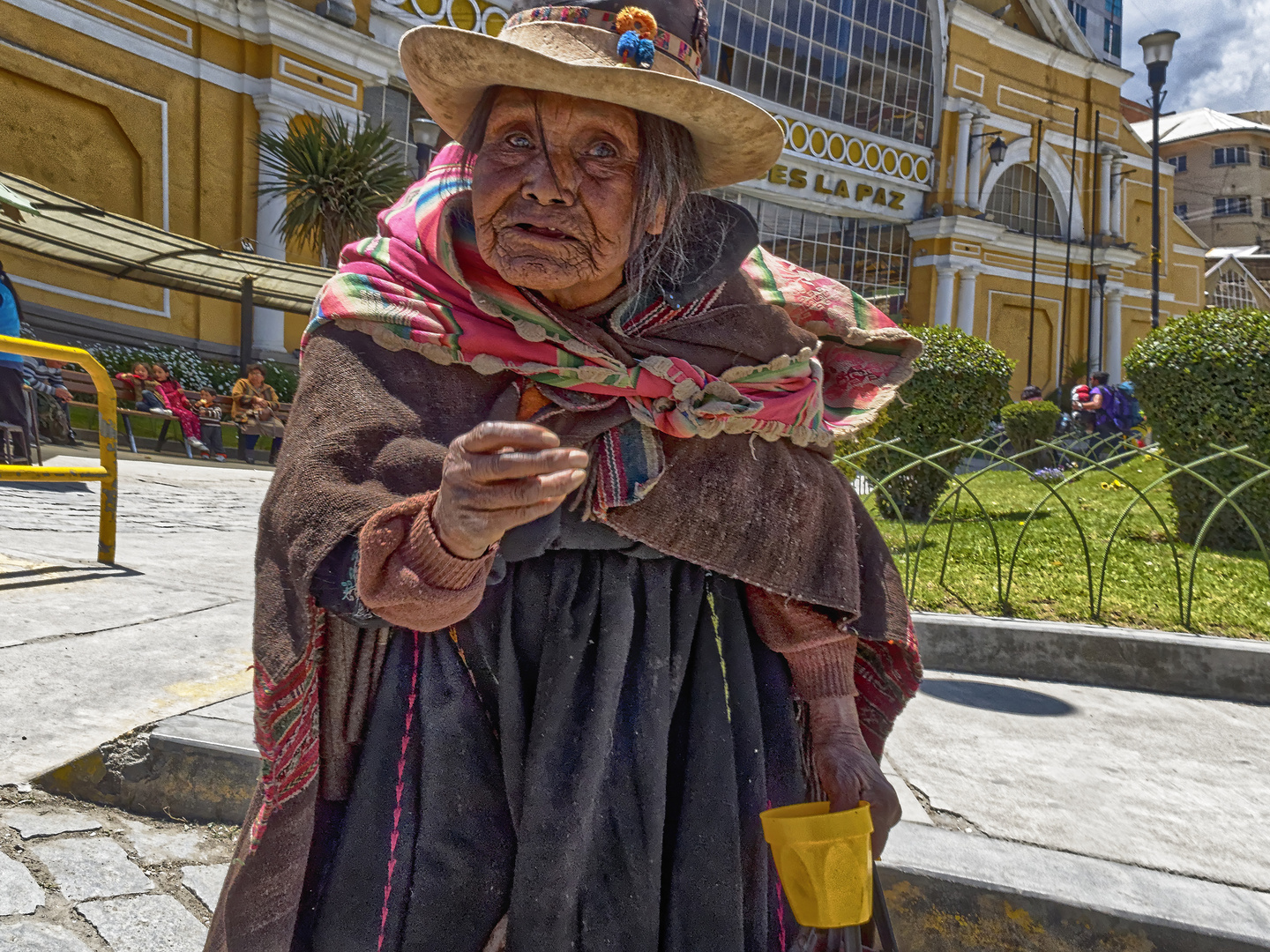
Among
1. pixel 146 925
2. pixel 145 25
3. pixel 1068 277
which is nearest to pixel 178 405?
pixel 145 25

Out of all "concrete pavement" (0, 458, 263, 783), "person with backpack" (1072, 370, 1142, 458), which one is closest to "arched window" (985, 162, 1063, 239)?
"person with backpack" (1072, 370, 1142, 458)

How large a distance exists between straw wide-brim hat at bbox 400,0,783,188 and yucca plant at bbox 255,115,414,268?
1288 centimetres

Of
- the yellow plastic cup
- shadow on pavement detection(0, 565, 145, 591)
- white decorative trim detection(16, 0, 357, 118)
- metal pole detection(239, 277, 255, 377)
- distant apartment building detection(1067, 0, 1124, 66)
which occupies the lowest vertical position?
shadow on pavement detection(0, 565, 145, 591)

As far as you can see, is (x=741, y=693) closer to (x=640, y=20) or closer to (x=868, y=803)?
(x=868, y=803)

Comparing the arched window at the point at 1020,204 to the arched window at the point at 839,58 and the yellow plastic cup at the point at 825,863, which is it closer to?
the arched window at the point at 839,58

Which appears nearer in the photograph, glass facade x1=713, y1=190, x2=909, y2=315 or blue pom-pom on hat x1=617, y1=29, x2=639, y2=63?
blue pom-pom on hat x1=617, y1=29, x2=639, y2=63

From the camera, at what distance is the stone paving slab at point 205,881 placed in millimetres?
2182

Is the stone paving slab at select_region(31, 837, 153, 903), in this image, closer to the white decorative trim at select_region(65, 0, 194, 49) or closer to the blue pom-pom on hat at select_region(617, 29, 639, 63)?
the blue pom-pom on hat at select_region(617, 29, 639, 63)

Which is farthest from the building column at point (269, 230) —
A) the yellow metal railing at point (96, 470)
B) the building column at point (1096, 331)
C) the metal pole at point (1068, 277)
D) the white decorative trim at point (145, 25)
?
the building column at point (1096, 331)

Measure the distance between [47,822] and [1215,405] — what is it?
7.21 m

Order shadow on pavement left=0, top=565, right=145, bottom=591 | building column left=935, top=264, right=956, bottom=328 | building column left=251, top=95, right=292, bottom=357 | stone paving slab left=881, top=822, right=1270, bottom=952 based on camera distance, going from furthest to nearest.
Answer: building column left=935, top=264, right=956, bottom=328, building column left=251, top=95, right=292, bottom=357, shadow on pavement left=0, top=565, right=145, bottom=591, stone paving slab left=881, top=822, right=1270, bottom=952

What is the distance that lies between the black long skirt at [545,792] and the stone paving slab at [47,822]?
1252 millimetres

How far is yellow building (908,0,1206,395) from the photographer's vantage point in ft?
92.5

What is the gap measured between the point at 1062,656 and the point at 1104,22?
36.0 metres
